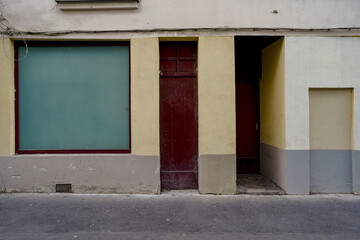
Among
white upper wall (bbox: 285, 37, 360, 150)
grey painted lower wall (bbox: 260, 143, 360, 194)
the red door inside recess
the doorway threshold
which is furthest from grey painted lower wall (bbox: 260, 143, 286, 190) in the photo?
the red door inside recess

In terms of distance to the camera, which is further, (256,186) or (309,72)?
(256,186)

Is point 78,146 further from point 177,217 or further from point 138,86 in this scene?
point 177,217

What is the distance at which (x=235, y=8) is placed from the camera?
6695mm

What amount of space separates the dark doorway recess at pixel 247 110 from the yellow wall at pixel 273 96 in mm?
212

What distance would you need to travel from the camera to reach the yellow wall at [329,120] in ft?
22.6

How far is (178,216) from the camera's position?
216 inches

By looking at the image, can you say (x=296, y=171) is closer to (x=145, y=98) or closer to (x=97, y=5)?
(x=145, y=98)

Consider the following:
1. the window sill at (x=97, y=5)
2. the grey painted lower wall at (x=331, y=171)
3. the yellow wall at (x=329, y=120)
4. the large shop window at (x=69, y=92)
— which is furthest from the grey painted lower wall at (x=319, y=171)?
the window sill at (x=97, y=5)

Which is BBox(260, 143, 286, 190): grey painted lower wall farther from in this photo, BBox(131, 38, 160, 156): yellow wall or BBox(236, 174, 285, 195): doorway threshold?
BBox(131, 38, 160, 156): yellow wall

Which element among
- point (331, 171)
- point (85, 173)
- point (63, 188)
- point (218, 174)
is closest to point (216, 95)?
point (218, 174)

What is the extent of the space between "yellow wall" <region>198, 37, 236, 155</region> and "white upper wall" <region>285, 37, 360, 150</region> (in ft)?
4.30

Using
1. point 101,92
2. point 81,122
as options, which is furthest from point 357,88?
point 81,122

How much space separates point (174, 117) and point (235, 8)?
113 inches

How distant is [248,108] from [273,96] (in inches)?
43.1
